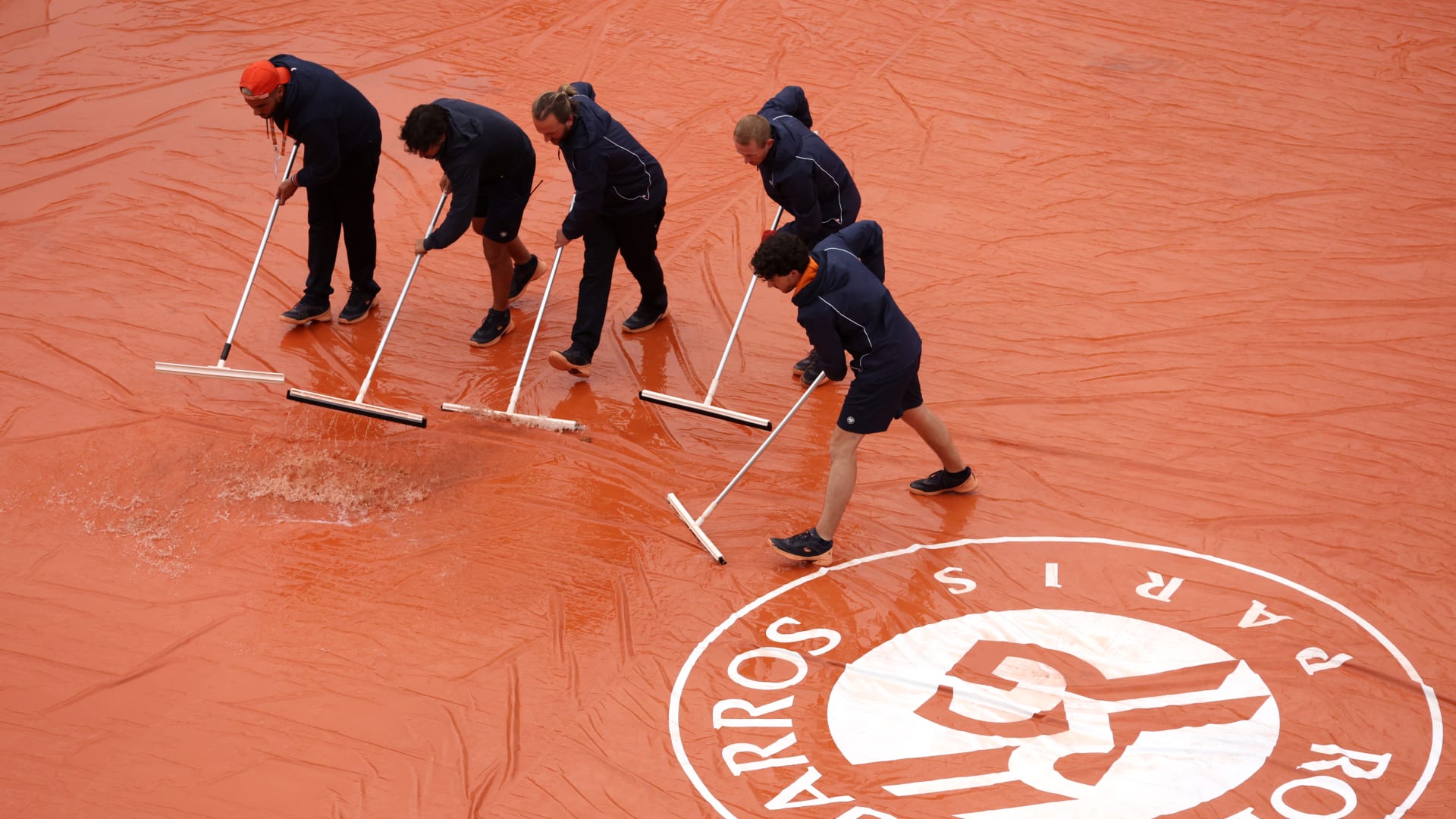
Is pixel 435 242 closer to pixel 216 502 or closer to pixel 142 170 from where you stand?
pixel 216 502

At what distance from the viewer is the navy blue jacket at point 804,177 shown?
567 centimetres

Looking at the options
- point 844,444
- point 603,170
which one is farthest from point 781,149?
point 844,444

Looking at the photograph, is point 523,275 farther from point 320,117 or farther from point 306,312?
point 320,117

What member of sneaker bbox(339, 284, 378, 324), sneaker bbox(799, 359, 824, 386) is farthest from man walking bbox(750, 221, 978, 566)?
sneaker bbox(339, 284, 378, 324)

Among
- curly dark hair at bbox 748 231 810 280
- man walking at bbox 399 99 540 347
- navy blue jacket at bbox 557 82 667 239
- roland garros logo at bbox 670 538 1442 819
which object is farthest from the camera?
navy blue jacket at bbox 557 82 667 239

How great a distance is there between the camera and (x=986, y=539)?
5.27 metres

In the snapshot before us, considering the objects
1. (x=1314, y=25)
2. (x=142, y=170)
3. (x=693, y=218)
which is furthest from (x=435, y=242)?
(x=1314, y=25)

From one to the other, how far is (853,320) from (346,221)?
3.43 meters

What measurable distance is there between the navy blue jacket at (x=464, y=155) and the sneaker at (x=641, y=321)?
1.27 m

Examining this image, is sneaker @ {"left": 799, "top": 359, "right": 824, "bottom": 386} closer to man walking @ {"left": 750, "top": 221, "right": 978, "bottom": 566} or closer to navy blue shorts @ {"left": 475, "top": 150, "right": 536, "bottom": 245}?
man walking @ {"left": 750, "top": 221, "right": 978, "bottom": 566}

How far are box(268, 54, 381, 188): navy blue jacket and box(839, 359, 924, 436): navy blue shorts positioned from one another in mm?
3253

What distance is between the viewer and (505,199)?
6355 mm

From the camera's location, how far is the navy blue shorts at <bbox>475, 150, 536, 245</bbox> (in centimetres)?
631

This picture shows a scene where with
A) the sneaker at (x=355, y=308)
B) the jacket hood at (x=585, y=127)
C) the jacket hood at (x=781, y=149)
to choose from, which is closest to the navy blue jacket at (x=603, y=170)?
the jacket hood at (x=585, y=127)
